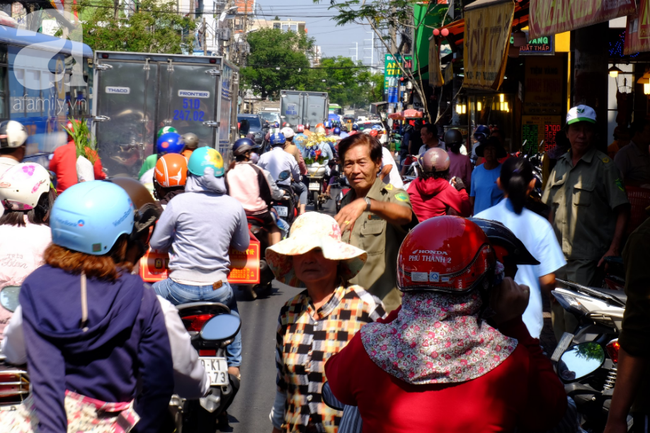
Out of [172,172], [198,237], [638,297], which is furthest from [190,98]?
[638,297]

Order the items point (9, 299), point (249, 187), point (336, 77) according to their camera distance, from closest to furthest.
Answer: point (9, 299)
point (249, 187)
point (336, 77)

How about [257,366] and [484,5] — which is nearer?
[257,366]

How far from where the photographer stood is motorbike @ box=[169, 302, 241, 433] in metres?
3.57

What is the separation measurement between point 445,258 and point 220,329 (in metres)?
1.84

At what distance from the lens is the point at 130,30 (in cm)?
2889

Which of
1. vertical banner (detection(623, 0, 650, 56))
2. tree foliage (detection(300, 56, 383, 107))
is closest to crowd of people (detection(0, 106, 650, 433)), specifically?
vertical banner (detection(623, 0, 650, 56))

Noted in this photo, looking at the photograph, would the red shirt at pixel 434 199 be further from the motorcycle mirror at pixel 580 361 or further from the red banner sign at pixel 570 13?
the motorcycle mirror at pixel 580 361

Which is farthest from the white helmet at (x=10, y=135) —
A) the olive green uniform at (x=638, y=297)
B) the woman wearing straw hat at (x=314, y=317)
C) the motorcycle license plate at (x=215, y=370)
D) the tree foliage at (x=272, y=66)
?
the tree foliage at (x=272, y=66)

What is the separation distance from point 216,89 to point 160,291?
8672mm

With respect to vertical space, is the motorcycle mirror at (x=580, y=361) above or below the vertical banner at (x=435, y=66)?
below

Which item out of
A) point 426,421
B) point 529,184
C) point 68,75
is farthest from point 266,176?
point 68,75

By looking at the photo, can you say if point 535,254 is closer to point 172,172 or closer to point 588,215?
point 588,215

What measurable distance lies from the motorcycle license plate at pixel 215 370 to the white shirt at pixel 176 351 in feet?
2.49

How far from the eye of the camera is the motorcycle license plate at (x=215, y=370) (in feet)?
12.7
